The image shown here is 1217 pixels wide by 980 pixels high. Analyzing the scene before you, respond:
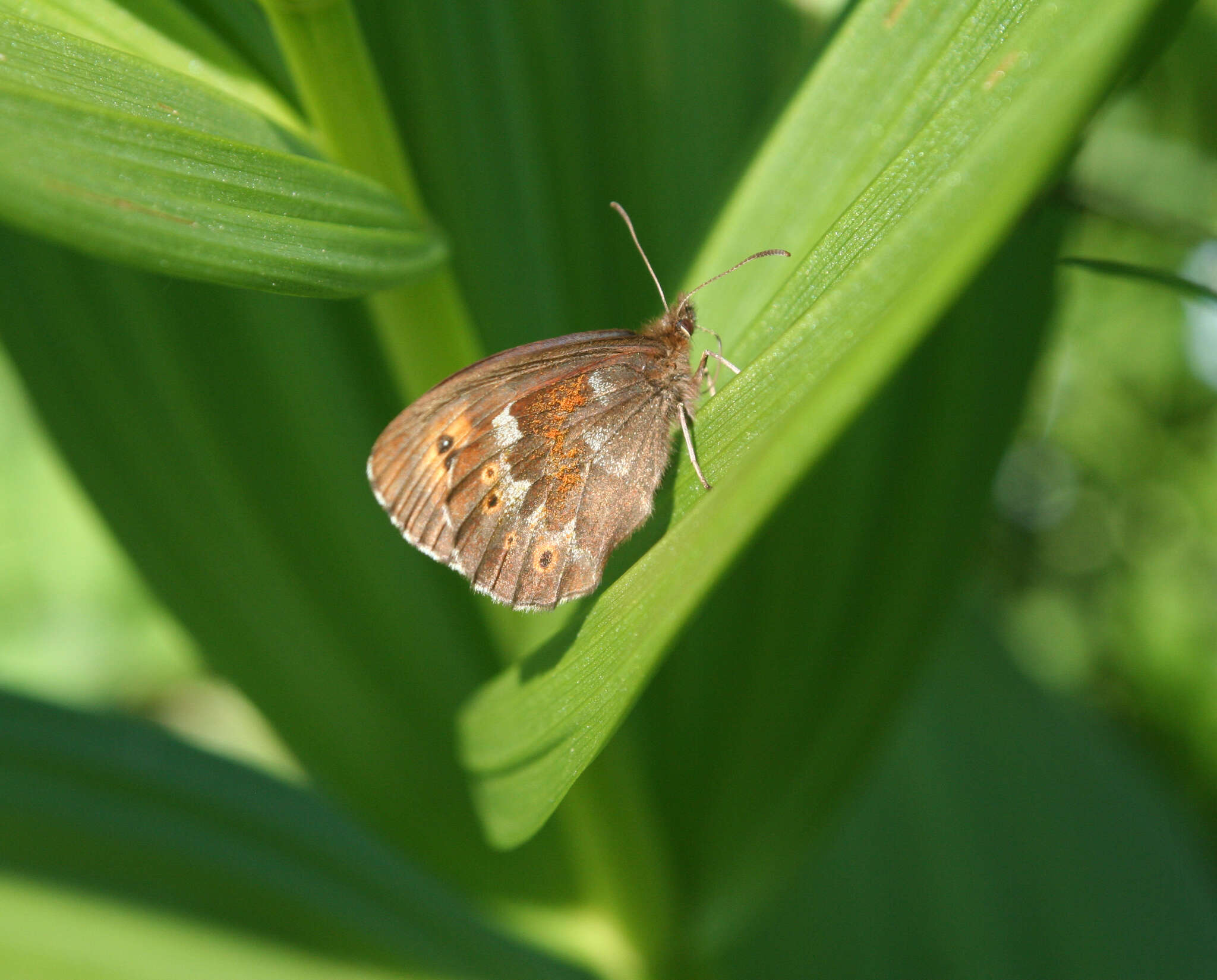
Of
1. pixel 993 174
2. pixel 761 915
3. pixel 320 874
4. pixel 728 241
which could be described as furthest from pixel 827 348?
pixel 761 915

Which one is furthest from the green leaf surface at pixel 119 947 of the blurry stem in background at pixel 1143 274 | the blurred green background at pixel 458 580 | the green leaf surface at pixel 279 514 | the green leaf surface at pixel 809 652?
the blurry stem in background at pixel 1143 274

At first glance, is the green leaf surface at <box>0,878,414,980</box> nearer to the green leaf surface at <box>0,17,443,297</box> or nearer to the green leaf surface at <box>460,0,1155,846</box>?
the green leaf surface at <box>460,0,1155,846</box>

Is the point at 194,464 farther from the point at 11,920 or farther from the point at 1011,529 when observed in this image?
the point at 1011,529

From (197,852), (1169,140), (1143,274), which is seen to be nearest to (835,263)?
(1143,274)

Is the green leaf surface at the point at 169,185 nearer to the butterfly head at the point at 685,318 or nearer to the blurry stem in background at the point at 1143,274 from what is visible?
the butterfly head at the point at 685,318

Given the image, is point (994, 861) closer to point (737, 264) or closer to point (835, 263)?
point (737, 264)
